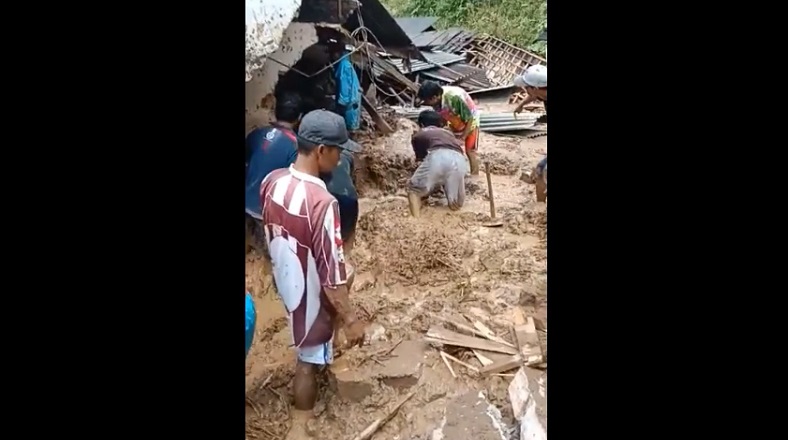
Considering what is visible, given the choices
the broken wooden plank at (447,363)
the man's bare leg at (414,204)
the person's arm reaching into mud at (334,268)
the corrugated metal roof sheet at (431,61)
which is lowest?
the broken wooden plank at (447,363)

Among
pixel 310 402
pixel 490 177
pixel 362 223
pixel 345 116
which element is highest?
pixel 345 116

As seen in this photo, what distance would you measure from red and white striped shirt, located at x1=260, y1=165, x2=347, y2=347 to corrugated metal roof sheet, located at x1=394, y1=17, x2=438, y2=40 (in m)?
0.74

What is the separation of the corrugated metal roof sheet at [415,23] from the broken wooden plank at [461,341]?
1.22 m

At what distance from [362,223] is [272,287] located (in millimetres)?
450

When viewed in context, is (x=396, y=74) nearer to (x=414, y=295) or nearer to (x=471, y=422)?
(x=414, y=295)

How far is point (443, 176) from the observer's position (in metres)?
3.11

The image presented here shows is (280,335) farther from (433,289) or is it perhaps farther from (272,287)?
(433,289)

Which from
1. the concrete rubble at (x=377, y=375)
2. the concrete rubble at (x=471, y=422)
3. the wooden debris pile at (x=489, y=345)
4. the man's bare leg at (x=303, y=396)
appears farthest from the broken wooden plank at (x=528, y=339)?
the man's bare leg at (x=303, y=396)

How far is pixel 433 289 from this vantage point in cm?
297

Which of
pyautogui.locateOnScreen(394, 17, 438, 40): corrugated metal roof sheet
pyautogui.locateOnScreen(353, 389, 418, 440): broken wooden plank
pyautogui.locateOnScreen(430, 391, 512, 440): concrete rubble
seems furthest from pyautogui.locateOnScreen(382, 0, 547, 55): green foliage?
pyautogui.locateOnScreen(353, 389, 418, 440): broken wooden plank

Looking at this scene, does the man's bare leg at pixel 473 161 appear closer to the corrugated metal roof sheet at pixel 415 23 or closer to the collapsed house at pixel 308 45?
the collapsed house at pixel 308 45

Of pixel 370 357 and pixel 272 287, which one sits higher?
pixel 272 287

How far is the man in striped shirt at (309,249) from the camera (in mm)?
2828

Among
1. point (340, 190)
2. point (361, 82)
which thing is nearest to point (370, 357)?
point (340, 190)
